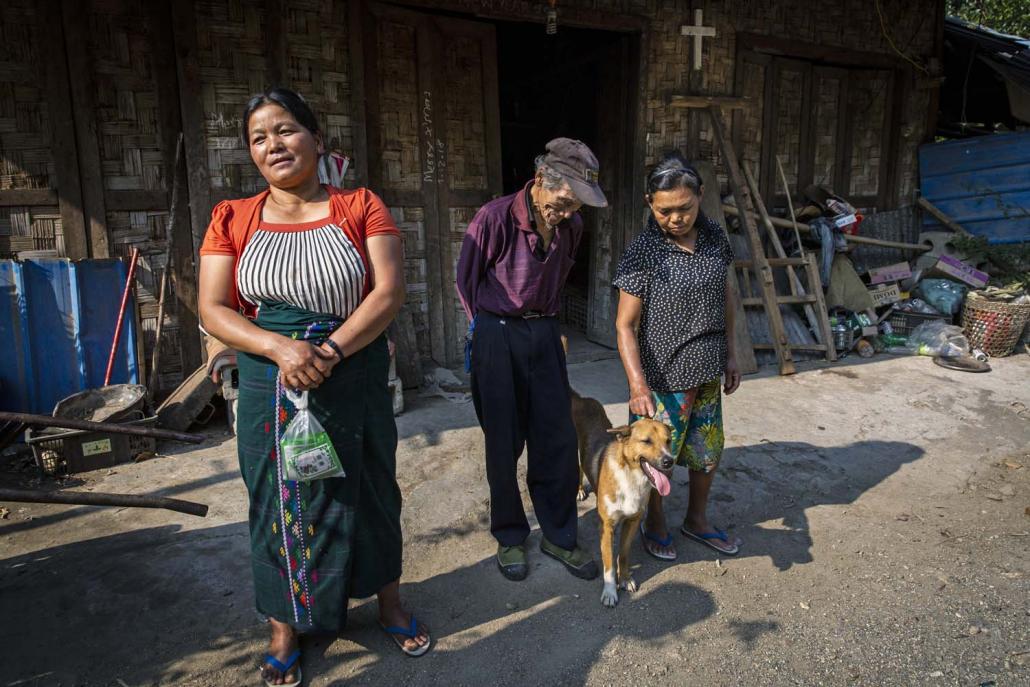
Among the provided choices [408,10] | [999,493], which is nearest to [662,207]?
[999,493]

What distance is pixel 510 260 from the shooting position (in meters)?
2.79

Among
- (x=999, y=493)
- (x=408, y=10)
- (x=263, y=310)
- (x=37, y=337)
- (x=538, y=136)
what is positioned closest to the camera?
(x=263, y=310)

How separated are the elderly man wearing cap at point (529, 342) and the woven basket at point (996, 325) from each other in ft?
19.2

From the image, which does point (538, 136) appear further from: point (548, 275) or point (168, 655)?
point (168, 655)

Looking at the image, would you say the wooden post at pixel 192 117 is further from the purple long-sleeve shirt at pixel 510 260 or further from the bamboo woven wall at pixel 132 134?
the purple long-sleeve shirt at pixel 510 260

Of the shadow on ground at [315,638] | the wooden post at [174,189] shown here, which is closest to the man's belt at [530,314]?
the shadow on ground at [315,638]

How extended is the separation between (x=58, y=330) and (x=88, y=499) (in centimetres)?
316

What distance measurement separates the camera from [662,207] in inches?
109

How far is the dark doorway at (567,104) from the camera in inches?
271

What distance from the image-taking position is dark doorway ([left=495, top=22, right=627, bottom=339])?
6887mm

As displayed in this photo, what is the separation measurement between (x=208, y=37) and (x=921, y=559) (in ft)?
18.7

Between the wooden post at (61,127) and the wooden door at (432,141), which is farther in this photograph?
the wooden door at (432,141)

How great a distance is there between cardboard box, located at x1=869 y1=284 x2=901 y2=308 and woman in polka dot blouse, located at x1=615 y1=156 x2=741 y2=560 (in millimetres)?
5302

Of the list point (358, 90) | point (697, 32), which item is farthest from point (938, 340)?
point (358, 90)
